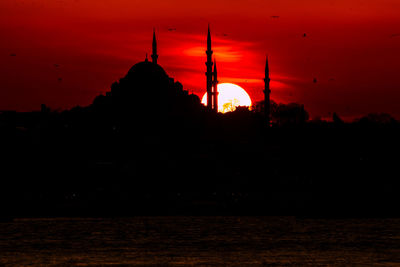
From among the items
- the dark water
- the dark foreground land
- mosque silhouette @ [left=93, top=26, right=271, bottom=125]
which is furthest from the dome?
the dark water

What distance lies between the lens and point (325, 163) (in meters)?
76.6

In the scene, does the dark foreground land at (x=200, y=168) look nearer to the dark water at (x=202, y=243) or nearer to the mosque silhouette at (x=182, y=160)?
the mosque silhouette at (x=182, y=160)

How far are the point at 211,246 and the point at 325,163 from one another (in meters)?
50.2

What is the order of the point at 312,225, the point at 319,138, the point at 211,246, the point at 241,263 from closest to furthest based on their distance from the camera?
the point at 241,263, the point at 211,246, the point at 312,225, the point at 319,138

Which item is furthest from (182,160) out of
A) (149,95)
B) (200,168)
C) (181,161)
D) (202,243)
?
(202,243)

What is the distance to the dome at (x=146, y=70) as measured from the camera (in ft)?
314

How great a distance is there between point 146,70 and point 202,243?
6769cm

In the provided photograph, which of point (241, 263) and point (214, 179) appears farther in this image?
point (214, 179)

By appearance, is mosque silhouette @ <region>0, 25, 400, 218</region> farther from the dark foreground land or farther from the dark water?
the dark water

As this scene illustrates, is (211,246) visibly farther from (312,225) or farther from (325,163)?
(325,163)

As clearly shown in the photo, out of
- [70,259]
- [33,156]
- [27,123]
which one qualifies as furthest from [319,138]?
[70,259]

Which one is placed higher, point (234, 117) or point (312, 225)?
point (234, 117)

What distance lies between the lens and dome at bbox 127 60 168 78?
9556cm

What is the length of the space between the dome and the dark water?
52.3 m
